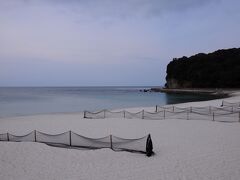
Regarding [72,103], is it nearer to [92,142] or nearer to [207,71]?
[92,142]

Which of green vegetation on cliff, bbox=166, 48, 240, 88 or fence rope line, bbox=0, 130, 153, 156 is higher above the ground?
green vegetation on cliff, bbox=166, 48, 240, 88

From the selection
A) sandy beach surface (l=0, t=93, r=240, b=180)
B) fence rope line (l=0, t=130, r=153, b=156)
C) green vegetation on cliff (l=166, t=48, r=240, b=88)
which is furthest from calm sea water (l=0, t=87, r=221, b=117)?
green vegetation on cliff (l=166, t=48, r=240, b=88)

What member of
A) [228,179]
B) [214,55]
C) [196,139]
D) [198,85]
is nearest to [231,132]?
[196,139]

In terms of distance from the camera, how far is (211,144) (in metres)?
15.4

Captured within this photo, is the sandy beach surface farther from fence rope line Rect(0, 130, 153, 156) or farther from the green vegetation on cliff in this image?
the green vegetation on cliff

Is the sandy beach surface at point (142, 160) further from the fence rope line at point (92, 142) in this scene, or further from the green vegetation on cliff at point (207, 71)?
the green vegetation on cliff at point (207, 71)

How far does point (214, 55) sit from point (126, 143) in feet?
439

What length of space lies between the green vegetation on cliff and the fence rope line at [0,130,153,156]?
111 meters

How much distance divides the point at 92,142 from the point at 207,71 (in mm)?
120573

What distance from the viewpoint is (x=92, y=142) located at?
49.0 feet

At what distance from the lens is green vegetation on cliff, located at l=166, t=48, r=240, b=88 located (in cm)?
12038

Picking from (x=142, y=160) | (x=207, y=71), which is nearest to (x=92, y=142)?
(x=142, y=160)

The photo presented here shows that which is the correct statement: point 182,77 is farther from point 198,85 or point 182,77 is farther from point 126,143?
point 126,143

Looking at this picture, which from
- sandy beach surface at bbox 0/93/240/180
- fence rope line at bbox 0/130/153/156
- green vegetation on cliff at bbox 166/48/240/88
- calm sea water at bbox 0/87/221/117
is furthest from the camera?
green vegetation on cliff at bbox 166/48/240/88
